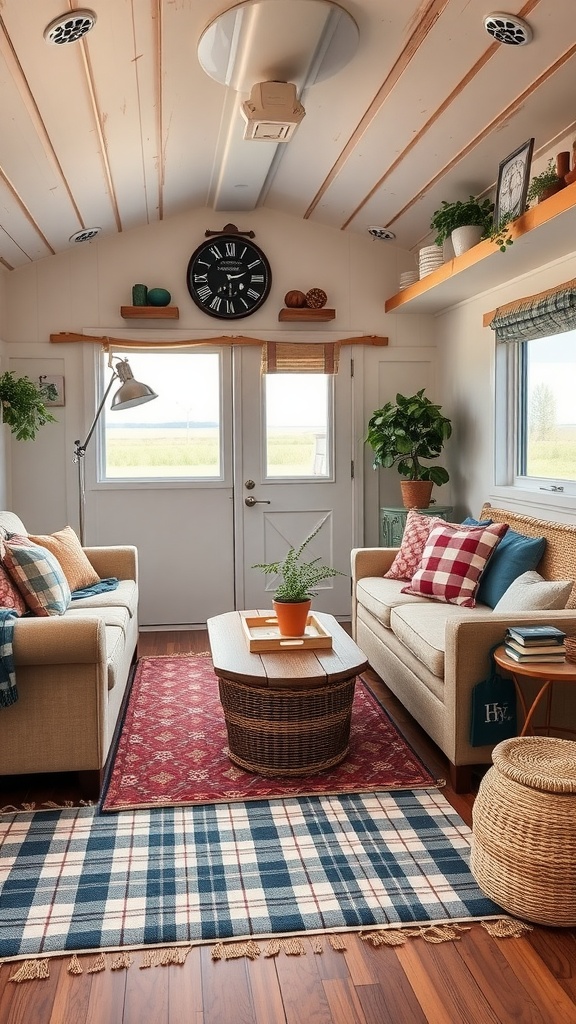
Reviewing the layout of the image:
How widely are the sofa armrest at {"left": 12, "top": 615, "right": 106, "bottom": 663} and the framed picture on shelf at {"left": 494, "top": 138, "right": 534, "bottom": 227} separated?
8.16 feet

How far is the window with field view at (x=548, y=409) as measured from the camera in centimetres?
437

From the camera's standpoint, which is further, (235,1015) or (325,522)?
(325,522)

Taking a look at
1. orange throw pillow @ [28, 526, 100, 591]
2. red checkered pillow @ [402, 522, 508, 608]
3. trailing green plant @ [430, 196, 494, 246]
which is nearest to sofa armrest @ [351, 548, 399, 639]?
red checkered pillow @ [402, 522, 508, 608]

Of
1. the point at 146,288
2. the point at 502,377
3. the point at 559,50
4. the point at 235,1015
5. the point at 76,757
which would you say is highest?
the point at 559,50

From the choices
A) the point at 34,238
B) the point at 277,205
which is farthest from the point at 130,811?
the point at 277,205

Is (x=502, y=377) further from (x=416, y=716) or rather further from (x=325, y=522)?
(x=416, y=716)

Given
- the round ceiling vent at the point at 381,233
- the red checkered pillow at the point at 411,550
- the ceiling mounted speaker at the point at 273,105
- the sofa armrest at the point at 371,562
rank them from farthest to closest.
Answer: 1. the round ceiling vent at the point at 381,233
2. the sofa armrest at the point at 371,562
3. the red checkered pillow at the point at 411,550
4. the ceiling mounted speaker at the point at 273,105

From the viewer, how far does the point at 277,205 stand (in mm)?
5766

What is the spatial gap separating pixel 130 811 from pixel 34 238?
357cm

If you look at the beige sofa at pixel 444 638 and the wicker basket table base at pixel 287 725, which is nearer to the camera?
the beige sofa at pixel 444 638

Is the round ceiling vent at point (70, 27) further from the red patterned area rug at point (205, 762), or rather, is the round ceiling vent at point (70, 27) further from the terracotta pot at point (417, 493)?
the terracotta pot at point (417, 493)

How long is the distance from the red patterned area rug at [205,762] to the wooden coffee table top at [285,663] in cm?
39

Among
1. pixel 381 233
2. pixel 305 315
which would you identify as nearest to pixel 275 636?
pixel 305 315

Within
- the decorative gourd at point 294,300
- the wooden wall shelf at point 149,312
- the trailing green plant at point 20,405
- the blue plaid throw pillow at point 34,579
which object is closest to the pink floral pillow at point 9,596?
the blue plaid throw pillow at point 34,579
